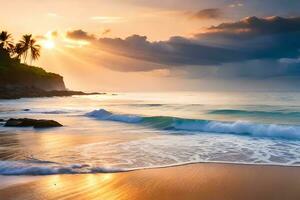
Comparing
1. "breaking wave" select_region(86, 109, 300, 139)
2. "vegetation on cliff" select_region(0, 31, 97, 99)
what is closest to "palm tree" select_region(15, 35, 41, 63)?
"vegetation on cliff" select_region(0, 31, 97, 99)

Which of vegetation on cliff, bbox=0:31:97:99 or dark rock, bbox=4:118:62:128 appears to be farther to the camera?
vegetation on cliff, bbox=0:31:97:99

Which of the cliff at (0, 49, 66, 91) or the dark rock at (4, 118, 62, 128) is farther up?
the cliff at (0, 49, 66, 91)

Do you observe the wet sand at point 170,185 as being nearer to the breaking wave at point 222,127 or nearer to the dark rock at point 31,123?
the breaking wave at point 222,127

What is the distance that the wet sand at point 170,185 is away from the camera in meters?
7.61

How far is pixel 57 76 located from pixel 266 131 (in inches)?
4681

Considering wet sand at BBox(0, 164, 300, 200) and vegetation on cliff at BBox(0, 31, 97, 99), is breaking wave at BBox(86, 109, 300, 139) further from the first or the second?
vegetation on cliff at BBox(0, 31, 97, 99)

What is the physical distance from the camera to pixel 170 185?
856cm

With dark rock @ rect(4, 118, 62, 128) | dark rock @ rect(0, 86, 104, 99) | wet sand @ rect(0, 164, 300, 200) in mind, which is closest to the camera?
wet sand @ rect(0, 164, 300, 200)

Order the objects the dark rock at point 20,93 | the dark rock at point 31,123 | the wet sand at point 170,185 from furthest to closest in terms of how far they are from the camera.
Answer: the dark rock at point 20,93
the dark rock at point 31,123
the wet sand at point 170,185

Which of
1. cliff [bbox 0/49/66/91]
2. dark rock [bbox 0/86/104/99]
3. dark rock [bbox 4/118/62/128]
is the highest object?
cliff [bbox 0/49/66/91]

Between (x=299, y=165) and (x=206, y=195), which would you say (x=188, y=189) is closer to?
(x=206, y=195)

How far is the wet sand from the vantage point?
299 inches

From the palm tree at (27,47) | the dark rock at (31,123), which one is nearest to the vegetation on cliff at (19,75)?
the palm tree at (27,47)

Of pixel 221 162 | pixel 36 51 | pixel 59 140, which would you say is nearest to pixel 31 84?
pixel 36 51
